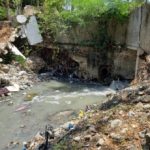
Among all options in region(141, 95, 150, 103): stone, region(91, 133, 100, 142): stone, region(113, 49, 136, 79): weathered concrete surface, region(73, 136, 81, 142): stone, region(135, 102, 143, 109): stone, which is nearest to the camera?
region(91, 133, 100, 142): stone

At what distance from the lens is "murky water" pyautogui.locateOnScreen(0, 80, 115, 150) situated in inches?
365

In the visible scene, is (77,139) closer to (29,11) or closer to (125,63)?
(125,63)

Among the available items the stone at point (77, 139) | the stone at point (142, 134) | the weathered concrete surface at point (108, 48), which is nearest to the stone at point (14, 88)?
the weathered concrete surface at point (108, 48)

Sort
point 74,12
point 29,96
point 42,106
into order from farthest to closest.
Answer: point 74,12
point 29,96
point 42,106

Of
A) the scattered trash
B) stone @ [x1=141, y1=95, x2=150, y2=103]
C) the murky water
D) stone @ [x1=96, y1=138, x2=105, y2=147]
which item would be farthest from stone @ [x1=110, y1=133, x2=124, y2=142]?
the scattered trash

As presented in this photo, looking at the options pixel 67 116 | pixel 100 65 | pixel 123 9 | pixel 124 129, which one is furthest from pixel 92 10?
→ pixel 124 129

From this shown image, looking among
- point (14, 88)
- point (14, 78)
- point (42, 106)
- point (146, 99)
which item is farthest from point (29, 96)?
point (146, 99)

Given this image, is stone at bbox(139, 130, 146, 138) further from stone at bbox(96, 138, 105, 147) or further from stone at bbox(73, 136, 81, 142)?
stone at bbox(73, 136, 81, 142)

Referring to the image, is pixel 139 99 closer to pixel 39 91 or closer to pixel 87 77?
pixel 39 91

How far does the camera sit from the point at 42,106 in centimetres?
1138

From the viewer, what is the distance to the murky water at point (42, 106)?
30.4ft

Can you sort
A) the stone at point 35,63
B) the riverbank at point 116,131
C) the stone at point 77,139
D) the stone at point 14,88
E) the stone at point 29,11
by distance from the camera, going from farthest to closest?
the stone at point 29,11 → the stone at point 35,63 → the stone at point 14,88 → the stone at point 77,139 → the riverbank at point 116,131

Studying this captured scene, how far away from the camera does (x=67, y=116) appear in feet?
33.2

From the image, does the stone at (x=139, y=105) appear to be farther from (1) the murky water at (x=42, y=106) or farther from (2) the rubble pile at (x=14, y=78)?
(2) the rubble pile at (x=14, y=78)
